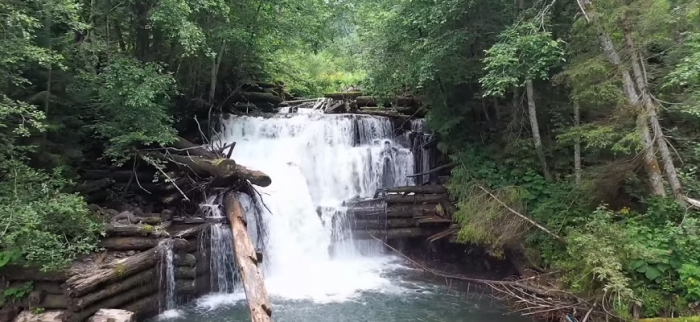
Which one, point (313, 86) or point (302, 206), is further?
point (313, 86)

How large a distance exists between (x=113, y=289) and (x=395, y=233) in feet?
20.2

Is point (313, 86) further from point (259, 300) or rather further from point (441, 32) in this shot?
point (259, 300)

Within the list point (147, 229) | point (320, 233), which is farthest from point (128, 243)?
point (320, 233)

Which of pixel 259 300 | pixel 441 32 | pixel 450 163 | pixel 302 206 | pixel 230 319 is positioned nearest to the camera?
pixel 259 300

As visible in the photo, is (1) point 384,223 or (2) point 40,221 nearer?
(2) point 40,221

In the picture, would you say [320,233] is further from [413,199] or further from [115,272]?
[115,272]

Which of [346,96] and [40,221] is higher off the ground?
[346,96]

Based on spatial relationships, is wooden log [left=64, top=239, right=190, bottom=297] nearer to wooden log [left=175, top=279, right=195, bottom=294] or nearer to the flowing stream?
wooden log [left=175, top=279, right=195, bottom=294]

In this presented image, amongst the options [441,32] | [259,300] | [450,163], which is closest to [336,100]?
[450,163]

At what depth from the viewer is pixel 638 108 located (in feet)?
22.2

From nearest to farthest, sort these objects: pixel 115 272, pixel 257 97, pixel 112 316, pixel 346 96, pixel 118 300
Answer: pixel 112 316
pixel 115 272
pixel 118 300
pixel 257 97
pixel 346 96

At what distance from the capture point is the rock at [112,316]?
6.30 metres

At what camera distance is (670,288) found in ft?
19.7

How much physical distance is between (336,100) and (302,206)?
6.63m
